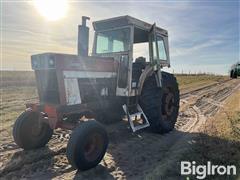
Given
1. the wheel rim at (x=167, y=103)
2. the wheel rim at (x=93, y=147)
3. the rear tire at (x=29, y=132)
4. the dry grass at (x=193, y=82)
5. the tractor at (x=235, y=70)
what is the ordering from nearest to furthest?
the wheel rim at (x=93, y=147), the rear tire at (x=29, y=132), the wheel rim at (x=167, y=103), the dry grass at (x=193, y=82), the tractor at (x=235, y=70)

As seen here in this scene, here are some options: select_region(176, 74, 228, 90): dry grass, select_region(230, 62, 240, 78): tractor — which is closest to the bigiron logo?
select_region(176, 74, 228, 90): dry grass

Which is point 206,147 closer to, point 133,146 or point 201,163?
point 201,163

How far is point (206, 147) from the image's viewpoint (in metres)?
5.97

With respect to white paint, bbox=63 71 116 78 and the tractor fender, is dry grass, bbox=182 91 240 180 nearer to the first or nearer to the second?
the tractor fender

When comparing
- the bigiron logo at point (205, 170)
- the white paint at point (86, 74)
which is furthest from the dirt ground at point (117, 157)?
the white paint at point (86, 74)

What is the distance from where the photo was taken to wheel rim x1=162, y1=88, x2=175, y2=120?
794 cm

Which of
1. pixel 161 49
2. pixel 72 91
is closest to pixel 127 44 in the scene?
pixel 161 49

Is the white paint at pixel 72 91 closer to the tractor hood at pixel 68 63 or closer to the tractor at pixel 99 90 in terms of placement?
the tractor at pixel 99 90

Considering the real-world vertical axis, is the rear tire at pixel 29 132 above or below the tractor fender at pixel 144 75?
below

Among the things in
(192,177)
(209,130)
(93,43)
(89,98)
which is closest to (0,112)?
(93,43)

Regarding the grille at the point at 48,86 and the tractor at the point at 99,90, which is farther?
the grille at the point at 48,86

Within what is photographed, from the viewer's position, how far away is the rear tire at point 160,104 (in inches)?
282

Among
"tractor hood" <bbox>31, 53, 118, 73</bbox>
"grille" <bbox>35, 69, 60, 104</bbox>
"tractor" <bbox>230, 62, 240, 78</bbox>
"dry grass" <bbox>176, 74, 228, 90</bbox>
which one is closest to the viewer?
"tractor hood" <bbox>31, 53, 118, 73</bbox>

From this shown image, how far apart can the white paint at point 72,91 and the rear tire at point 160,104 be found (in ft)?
7.17
